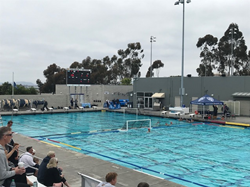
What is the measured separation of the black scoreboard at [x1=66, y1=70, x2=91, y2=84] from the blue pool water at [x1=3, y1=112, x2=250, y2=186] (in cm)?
1620

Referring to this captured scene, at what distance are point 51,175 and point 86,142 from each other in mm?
10177

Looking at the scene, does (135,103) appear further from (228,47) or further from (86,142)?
(228,47)

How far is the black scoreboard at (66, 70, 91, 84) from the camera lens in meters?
37.0

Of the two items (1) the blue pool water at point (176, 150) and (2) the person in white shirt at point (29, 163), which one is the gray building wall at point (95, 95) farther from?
(2) the person in white shirt at point (29, 163)

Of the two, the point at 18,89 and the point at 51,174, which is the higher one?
the point at 18,89

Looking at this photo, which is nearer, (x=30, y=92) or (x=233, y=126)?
(x=233, y=126)

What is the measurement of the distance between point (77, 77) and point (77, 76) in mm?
134

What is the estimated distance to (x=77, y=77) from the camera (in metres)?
37.8

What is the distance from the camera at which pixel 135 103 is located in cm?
4166

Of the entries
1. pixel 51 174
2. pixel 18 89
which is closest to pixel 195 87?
pixel 51 174

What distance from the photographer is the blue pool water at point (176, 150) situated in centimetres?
1038

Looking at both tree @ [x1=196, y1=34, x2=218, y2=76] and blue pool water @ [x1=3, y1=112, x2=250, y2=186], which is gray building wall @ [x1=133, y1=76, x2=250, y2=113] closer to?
blue pool water @ [x1=3, y1=112, x2=250, y2=186]

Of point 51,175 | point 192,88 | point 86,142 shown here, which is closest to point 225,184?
point 51,175

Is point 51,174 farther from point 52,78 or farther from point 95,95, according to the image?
point 52,78
